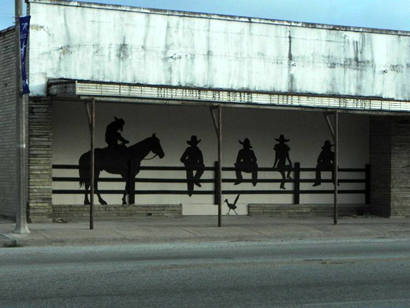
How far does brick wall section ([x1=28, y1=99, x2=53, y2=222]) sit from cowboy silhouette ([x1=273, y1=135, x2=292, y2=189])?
6.86 meters

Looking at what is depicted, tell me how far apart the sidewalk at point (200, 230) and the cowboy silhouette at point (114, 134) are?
2.13m

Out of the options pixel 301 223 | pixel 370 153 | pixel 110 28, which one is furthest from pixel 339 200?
pixel 110 28

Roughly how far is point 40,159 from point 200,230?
14.1 feet

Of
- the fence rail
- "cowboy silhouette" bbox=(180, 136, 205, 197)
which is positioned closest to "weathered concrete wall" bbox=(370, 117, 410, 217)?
the fence rail

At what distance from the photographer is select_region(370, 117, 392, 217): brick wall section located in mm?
21891

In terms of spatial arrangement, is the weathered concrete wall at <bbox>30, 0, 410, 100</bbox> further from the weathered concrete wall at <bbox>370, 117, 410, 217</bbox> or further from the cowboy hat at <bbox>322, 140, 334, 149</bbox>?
the cowboy hat at <bbox>322, 140, 334, 149</bbox>

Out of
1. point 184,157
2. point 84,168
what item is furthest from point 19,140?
point 184,157

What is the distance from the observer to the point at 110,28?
1878 cm

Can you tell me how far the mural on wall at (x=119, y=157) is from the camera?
780 inches

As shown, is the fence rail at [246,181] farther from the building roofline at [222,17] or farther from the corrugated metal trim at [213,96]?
the building roofline at [222,17]

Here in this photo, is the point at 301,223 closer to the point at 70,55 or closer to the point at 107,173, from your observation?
the point at 107,173

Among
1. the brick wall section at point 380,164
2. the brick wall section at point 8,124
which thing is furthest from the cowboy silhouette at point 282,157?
the brick wall section at point 8,124

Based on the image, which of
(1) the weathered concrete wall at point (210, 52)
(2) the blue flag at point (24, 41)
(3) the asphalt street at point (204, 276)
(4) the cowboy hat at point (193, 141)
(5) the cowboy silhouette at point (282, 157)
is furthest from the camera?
(5) the cowboy silhouette at point (282, 157)

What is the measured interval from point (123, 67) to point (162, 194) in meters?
3.79
